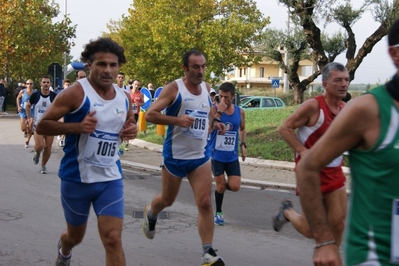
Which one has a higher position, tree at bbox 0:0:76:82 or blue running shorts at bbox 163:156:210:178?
tree at bbox 0:0:76:82

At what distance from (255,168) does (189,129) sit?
789 cm

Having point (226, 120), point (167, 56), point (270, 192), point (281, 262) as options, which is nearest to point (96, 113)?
point (281, 262)

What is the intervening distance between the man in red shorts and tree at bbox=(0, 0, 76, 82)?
3410cm

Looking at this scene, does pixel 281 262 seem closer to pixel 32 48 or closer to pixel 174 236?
pixel 174 236

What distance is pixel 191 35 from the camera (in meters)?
36.3

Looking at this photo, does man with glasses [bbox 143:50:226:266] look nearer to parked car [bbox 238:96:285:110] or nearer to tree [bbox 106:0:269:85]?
parked car [bbox 238:96:285:110]

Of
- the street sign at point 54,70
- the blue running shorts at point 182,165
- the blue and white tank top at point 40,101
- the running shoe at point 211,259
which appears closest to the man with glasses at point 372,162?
the running shoe at point 211,259

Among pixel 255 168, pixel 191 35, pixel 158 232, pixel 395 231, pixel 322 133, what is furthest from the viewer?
pixel 191 35

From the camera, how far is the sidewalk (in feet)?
40.9

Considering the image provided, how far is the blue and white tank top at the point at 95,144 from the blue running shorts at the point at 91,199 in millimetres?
49

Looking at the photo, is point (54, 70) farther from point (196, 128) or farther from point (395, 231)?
point (395, 231)

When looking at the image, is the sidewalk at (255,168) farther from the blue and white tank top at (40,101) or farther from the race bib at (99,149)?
the race bib at (99,149)

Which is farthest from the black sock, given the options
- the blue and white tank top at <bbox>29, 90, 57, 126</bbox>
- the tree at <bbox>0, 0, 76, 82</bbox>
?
the tree at <bbox>0, 0, 76, 82</bbox>

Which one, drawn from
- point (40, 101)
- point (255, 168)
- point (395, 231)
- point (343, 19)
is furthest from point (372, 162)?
point (343, 19)
